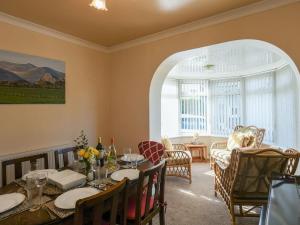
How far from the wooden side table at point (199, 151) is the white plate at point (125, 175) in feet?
11.9

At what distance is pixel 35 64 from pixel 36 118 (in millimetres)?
776

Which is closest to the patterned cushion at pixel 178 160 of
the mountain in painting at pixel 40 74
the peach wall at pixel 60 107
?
the peach wall at pixel 60 107

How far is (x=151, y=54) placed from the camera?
10.8 feet

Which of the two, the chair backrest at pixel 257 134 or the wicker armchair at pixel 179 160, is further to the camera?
the chair backrest at pixel 257 134

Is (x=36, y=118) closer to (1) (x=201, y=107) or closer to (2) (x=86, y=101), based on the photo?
(2) (x=86, y=101)

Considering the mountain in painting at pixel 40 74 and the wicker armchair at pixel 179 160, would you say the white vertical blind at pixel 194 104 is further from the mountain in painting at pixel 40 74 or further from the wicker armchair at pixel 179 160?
the mountain in painting at pixel 40 74

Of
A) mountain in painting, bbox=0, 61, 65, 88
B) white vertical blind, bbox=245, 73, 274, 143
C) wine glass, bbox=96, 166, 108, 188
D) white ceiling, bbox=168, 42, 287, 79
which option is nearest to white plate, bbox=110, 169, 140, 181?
wine glass, bbox=96, 166, 108, 188

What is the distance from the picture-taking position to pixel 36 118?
2818 millimetres

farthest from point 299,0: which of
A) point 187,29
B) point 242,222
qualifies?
point 242,222

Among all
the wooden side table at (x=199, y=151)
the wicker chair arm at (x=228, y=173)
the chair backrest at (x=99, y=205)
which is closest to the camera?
the chair backrest at (x=99, y=205)

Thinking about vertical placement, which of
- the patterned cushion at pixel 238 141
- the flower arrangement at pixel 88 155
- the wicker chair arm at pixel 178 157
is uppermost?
the flower arrangement at pixel 88 155

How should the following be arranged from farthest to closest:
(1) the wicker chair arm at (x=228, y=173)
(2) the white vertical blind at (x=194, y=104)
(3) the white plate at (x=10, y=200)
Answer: (2) the white vertical blind at (x=194, y=104)
(1) the wicker chair arm at (x=228, y=173)
(3) the white plate at (x=10, y=200)

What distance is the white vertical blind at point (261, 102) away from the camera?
4.58 meters

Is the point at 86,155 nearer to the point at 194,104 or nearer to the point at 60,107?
the point at 60,107
